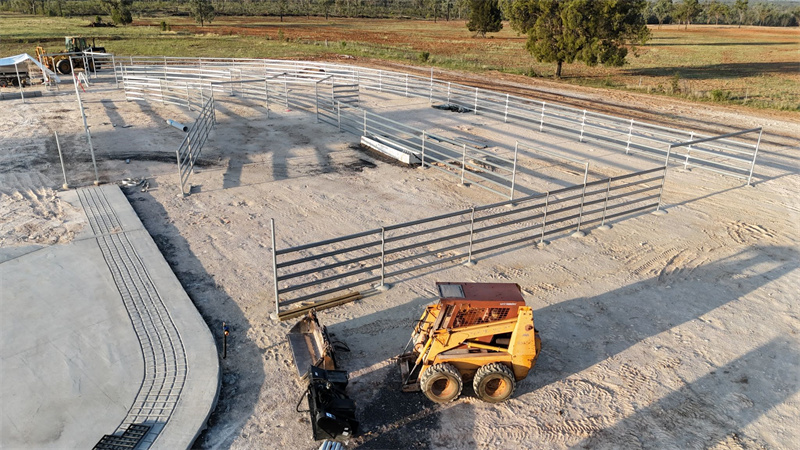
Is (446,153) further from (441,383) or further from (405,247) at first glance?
(441,383)

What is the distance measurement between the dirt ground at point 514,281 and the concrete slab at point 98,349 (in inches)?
17.3

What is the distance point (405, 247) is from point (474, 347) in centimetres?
279

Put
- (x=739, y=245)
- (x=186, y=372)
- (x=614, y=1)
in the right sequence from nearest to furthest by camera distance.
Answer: (x=186, y=372), (x=739, y=245), (x=614, y=1)

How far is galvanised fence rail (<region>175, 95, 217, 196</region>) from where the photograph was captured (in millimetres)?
15010

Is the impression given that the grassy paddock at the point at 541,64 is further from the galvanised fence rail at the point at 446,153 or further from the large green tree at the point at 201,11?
the galvanised fence rail at the point at 446,153

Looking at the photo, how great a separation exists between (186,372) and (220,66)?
31.1 meters

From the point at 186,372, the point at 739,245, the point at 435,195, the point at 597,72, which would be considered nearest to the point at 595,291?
the point at 739,245

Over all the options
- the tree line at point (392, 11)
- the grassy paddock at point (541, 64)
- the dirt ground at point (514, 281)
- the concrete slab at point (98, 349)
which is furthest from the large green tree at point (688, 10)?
the concrete slab at point (98, 349)

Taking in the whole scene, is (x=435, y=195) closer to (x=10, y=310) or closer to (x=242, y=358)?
(x=242, y=358)

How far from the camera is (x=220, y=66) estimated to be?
3512 centimetres

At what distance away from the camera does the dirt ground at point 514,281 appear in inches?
271

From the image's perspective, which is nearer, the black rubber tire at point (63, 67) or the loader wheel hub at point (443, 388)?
the loader wheel hub at point (443, 388)

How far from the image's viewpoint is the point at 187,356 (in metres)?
7.90

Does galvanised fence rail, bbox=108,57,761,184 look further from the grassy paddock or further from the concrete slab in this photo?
the concrete slab
